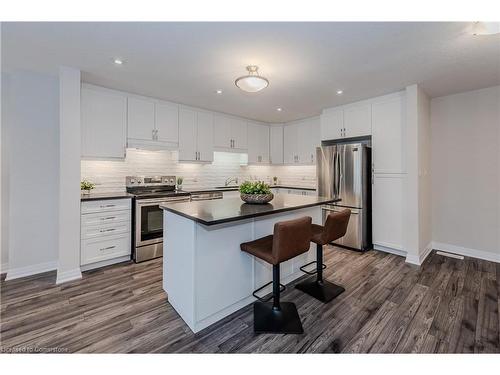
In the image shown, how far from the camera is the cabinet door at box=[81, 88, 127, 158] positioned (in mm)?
3211

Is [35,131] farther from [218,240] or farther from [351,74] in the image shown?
[351,74]

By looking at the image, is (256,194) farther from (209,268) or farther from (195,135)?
(195,135)

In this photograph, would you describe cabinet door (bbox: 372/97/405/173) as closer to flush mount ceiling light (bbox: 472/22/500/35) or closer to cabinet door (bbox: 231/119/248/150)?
flush mount ceiling light (bbox: 472/22/500/35)

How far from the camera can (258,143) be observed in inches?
214

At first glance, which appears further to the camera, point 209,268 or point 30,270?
point 30,270

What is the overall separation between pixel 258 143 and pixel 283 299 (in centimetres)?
376

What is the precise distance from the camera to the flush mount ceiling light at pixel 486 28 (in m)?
1.86

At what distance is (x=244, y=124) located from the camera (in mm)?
5137

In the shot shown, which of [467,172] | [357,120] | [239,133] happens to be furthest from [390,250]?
[239,133]

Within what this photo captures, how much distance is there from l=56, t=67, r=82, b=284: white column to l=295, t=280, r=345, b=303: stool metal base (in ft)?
8.94

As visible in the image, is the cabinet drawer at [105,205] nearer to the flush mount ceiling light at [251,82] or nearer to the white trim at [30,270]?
the white trim at [30,270]

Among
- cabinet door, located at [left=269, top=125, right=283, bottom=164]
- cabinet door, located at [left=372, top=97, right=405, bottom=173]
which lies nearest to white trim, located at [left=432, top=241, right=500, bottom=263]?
cabinet door, located at [left=372, top=97, right=405, bottom=173]
